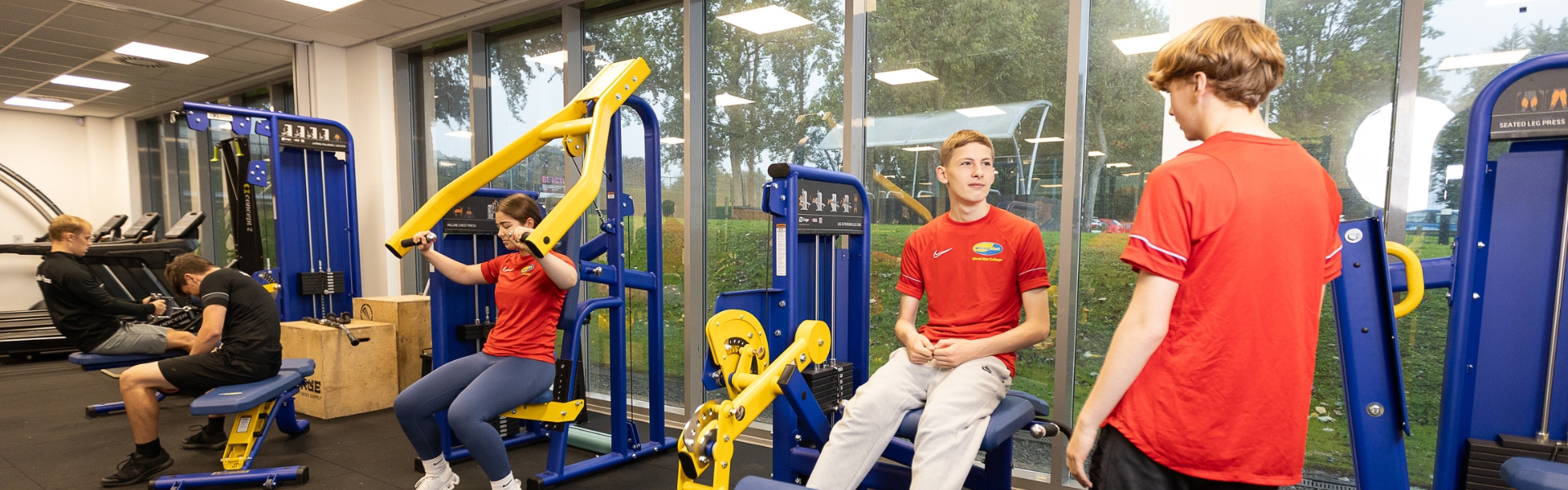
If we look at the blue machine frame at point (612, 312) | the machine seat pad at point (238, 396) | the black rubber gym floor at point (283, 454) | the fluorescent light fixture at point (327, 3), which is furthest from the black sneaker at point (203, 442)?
the fluorescent light fixture at point (327, 3)

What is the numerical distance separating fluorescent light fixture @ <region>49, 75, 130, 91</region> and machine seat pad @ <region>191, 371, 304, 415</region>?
240 inches

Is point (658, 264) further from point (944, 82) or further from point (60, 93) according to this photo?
point (60, 93)

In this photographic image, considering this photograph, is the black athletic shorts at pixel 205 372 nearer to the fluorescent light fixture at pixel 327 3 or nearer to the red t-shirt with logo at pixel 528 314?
the red t-shirt with logo at pixel 528 314

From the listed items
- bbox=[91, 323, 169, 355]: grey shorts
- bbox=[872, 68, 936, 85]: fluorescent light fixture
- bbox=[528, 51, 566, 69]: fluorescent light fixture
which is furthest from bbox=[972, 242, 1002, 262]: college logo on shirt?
bbox=[91, 323, 169, 355]: grey shorts

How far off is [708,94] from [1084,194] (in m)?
2.19

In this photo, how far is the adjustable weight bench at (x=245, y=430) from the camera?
2939 mm

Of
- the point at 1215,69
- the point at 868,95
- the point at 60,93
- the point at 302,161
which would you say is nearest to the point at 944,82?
the point at 868,95

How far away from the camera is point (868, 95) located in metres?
3.53

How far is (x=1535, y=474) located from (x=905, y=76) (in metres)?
2.51

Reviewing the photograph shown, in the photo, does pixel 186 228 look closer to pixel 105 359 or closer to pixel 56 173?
pixel 105 359

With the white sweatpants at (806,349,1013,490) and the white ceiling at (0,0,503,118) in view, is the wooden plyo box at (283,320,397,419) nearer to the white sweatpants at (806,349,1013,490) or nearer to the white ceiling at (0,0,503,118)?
the white ceiling at (0,0,503,118)

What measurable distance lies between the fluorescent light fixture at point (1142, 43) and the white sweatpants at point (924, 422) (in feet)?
5.03

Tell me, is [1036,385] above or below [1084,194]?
below

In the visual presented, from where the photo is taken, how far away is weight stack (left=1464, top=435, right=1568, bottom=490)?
1794mm
